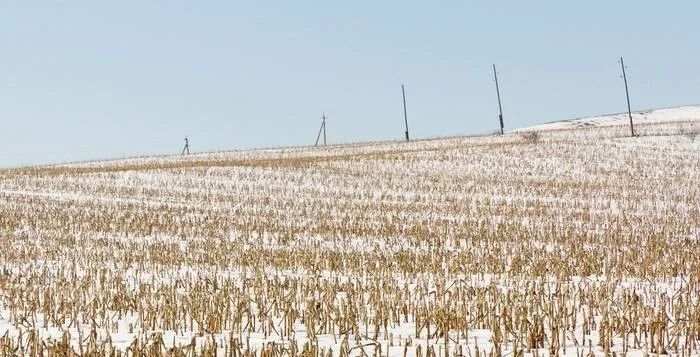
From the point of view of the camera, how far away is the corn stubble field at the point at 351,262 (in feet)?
23.4

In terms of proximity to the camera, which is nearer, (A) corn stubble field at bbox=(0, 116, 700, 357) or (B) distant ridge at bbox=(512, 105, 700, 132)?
(A) corn stubble field at bbox=(0, 116, 700, 357)

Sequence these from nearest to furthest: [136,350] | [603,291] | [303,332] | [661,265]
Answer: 1. [136,350]
2. [303,332]
3. [603,291]
4. [661,265]

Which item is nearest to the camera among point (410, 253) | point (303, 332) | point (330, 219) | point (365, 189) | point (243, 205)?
point (303, 332)

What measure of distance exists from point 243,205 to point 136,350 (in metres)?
19.5

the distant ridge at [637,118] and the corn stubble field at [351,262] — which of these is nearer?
the corn stubble field at [351,262]

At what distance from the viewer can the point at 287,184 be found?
33031 millimetres

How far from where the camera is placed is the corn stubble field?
7145 millimetres

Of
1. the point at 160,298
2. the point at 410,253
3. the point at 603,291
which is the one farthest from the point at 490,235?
the point at 160,298

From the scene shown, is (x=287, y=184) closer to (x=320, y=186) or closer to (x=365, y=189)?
(x=320, y=186)

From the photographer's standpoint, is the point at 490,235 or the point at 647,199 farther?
the point at 647,199

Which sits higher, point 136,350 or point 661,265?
point 136,350

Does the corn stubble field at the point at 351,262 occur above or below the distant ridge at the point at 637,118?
below

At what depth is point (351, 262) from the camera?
12.9 m

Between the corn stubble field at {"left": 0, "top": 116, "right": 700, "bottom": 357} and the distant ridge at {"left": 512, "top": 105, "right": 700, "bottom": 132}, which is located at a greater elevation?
the distant ridge at {"left": 512, "top": 105, "right": 700, "bottom": 132}
